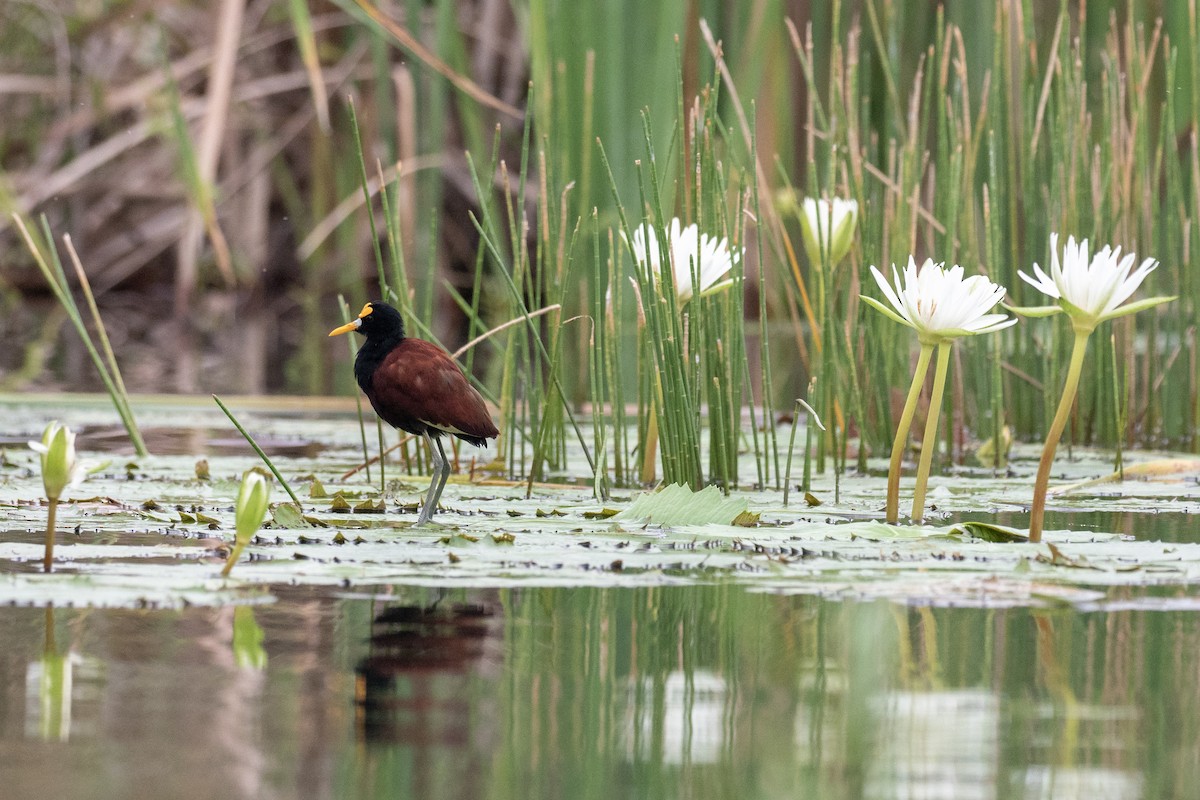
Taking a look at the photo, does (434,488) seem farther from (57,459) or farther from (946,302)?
(946,302)

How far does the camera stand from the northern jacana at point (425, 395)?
8.84ft

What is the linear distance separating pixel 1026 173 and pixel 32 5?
689cm

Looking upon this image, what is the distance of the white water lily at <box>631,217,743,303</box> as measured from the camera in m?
2.90

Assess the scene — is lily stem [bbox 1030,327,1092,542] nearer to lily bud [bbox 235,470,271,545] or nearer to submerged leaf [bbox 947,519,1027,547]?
submerged leaf [bbox 947,519,1027,547]

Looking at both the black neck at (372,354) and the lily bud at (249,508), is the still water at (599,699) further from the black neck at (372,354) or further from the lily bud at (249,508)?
the black neck at (372,354)

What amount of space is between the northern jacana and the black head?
0.04 meters

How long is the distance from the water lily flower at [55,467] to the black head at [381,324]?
2.51 ft

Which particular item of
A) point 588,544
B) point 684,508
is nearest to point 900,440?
point 684,508

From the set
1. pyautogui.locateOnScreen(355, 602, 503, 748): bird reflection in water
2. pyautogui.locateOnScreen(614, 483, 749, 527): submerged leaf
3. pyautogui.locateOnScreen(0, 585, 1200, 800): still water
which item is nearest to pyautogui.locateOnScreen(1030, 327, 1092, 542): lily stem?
pyautogui.locateOnScreen(0, 585, 1200, 800): still water

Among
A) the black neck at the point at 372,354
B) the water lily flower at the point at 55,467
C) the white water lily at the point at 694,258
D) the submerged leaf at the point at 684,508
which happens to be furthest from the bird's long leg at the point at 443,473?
the water lily flower at the point at 55,467

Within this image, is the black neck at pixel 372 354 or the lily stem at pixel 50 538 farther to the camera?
the black neck at pixel 372 354

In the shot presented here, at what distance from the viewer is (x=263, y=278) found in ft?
30.0

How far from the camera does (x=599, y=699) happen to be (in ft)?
5.32

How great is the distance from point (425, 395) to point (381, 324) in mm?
244
